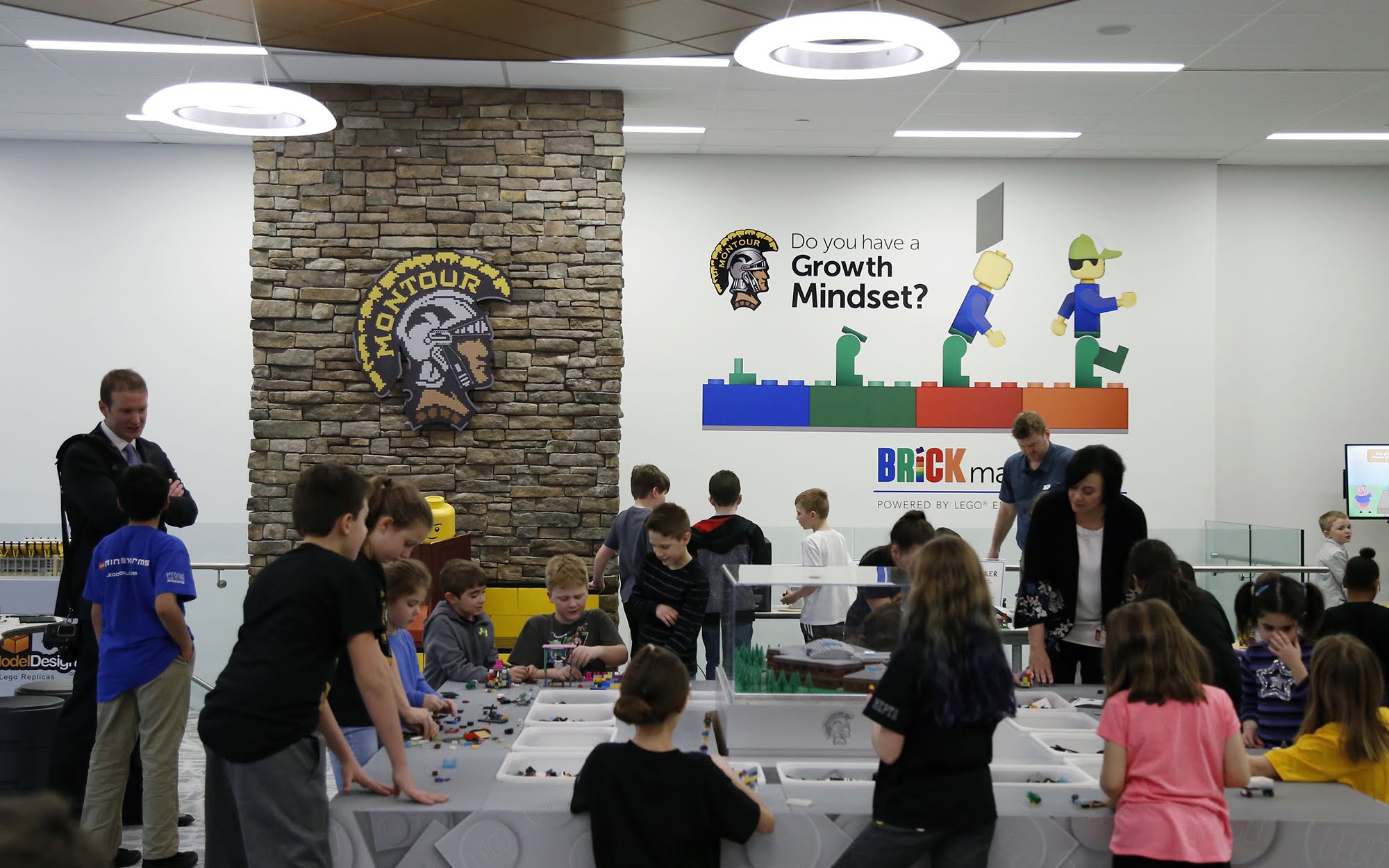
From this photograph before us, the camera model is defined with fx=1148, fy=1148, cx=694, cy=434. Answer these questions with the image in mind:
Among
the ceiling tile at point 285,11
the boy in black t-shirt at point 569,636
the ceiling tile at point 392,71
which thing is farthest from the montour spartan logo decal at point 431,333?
the boy in black t-shirt at point 569,636

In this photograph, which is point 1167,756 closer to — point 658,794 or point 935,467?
point 658,794

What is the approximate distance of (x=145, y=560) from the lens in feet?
13.2

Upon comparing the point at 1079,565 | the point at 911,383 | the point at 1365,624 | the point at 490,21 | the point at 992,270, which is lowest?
the point at 1365,624

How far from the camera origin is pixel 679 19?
5441 mm

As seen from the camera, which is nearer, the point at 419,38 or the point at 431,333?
the point at 419,38

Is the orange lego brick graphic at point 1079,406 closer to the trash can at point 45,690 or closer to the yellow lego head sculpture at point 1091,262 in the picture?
the yellow lego head sculpture at point 1091,262

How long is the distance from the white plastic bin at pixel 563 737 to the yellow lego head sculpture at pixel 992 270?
6.05m

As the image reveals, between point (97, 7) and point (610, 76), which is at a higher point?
point (610, 76)

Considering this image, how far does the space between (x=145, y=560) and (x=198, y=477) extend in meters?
4.76

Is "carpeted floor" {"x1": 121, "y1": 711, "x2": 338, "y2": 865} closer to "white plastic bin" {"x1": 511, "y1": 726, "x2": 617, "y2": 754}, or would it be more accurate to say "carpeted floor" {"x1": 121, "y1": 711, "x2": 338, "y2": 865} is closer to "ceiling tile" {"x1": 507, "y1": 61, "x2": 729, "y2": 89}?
"white plastic bin" {"x1": 511, "y1": 726, "x2": 617, "y2": 754}

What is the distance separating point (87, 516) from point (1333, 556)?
24.6ft

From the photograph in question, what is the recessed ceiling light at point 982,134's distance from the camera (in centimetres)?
798

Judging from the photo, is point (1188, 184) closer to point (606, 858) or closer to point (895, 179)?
point (895, 179)

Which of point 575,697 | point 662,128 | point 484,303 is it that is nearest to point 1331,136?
point 662,128
